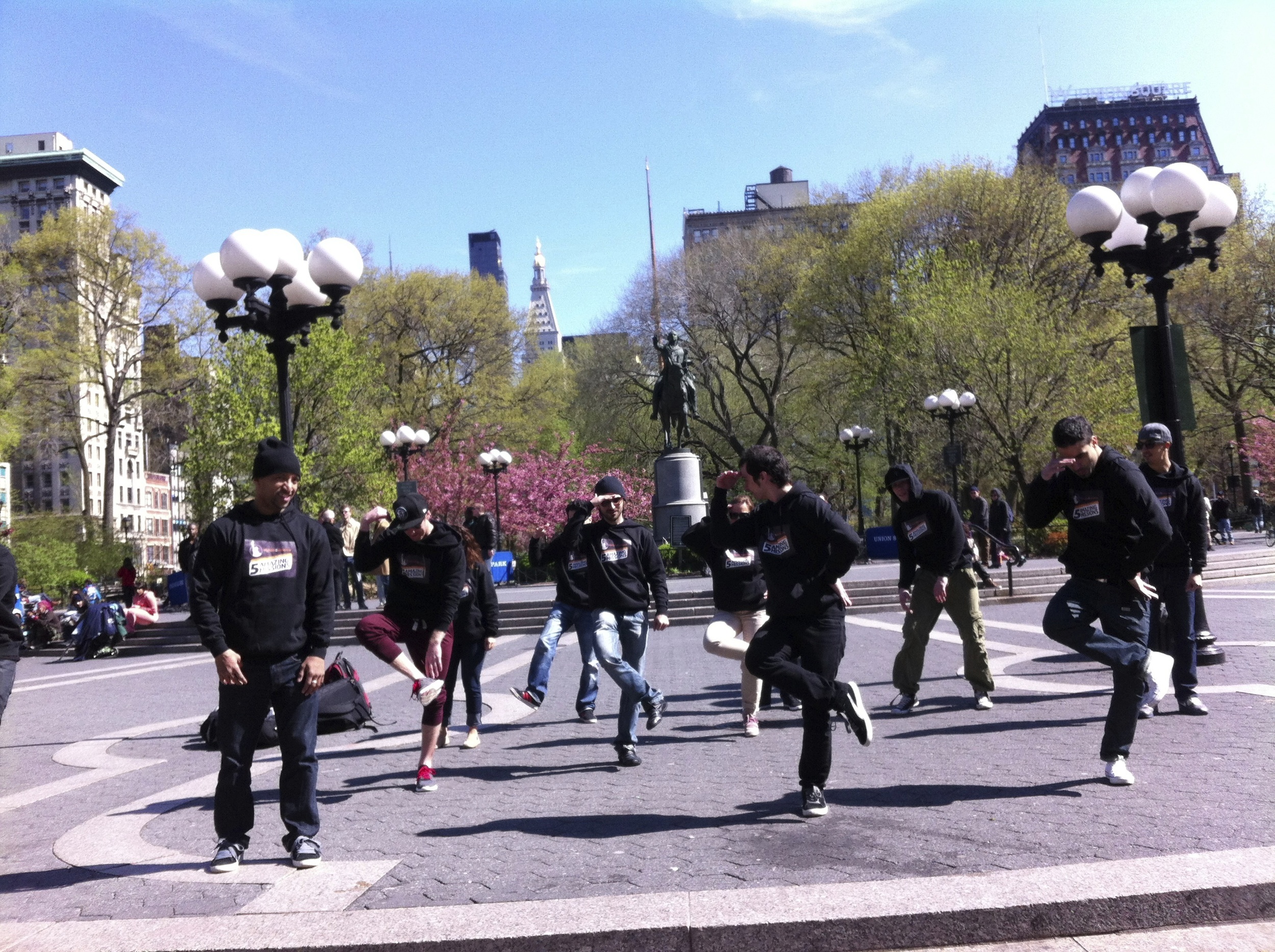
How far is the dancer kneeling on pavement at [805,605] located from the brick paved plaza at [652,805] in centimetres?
40

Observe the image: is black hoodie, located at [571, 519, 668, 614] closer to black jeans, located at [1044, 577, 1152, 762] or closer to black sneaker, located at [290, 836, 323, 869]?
black jeans, located at [1044, 577, 1152, 762]

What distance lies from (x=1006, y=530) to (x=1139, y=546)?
2106cm

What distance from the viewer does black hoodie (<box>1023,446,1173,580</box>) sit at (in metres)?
5.79

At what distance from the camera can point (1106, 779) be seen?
5.72 metres

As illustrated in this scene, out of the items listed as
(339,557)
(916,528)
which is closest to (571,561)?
(916,528)

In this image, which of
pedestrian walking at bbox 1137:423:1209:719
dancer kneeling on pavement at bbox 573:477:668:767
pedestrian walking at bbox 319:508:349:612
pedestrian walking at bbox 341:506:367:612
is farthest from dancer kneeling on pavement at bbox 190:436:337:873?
pedestrian walking at bbox 341:506:367:612

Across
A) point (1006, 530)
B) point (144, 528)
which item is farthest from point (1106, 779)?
point (144, 528)

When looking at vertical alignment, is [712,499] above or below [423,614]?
above

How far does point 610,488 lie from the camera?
7.89 m

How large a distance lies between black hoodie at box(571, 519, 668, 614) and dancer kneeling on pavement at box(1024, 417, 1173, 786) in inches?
104

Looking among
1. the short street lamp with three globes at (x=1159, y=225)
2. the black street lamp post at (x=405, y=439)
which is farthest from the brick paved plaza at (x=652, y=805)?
the black street lamp post at (x=405, y=439)

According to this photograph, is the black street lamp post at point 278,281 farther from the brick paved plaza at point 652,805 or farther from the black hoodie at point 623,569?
the brick paved plaza at point 652,805

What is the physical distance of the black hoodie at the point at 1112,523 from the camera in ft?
19.0

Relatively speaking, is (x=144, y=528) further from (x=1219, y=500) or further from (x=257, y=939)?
(x=257, y=939)
